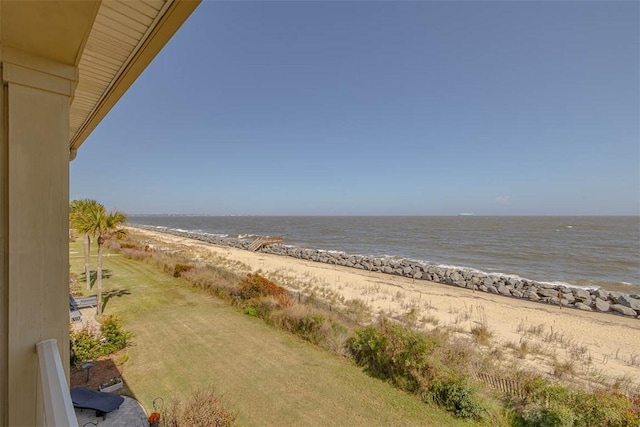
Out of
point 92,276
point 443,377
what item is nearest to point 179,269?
point 92,276

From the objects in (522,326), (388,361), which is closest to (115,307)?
(388,361)

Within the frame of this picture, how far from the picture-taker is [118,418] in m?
4.61

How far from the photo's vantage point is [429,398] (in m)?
5.52

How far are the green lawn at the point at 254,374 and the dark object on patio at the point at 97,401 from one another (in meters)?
0.59

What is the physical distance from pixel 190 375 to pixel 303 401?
243cm

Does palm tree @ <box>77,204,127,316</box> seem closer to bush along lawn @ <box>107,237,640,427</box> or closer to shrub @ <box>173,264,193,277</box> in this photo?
shrub @ <box>173,264,193,277</box>

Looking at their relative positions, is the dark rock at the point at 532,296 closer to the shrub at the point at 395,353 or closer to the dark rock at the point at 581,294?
the dark rock at the point at 581,294

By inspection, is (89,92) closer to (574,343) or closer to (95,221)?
(95,221)

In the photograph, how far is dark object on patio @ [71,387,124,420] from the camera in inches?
175

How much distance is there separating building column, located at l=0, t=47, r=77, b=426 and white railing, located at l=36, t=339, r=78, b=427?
0.12 m

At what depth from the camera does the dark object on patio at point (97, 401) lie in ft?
14.6

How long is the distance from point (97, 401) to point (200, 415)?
1752 mm

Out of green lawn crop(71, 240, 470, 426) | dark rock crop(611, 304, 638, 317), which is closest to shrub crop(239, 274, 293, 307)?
green lawn crop(71, 240, 470, 426)

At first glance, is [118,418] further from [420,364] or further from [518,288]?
[518,288]
